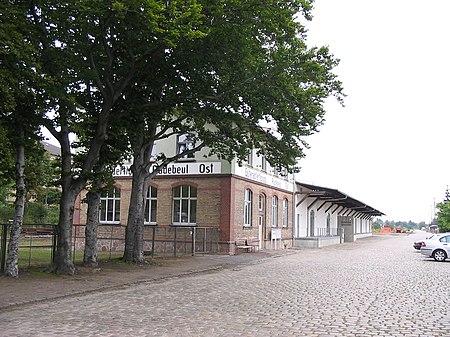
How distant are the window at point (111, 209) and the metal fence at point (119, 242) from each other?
625mm

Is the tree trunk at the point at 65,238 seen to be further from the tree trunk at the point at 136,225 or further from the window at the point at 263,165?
the window at the point at 263,165

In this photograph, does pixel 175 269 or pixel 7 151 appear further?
pixel 175 269

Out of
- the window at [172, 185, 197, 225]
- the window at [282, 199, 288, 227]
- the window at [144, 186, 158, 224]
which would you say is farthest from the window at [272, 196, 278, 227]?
the window at [144, 186, 158, 224]

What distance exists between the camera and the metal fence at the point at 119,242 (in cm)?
2020

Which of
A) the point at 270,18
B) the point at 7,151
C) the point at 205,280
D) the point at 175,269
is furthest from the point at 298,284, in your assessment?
the point at 7,151

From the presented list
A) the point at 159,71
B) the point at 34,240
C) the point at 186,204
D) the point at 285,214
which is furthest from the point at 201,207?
the point at 159,71

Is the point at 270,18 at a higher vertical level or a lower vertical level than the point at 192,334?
higher

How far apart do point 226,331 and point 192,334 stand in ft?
2.05

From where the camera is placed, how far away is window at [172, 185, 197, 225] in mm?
30844

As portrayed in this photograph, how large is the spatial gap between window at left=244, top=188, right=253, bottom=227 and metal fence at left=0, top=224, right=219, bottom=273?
11.0ft

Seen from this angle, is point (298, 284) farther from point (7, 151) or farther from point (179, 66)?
point (7, 151)

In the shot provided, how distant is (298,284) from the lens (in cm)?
1622

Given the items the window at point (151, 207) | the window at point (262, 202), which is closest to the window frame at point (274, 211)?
the window at point (262, 202)

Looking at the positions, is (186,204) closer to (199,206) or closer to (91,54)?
(199,206)
